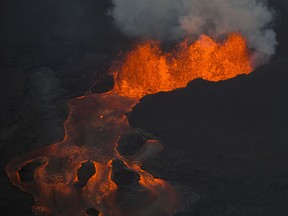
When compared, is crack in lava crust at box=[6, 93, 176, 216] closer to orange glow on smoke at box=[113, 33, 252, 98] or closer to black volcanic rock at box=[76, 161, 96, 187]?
black volcanic rock at box=[76, 161, 96, 187]

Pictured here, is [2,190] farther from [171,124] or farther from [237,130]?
[237,130]

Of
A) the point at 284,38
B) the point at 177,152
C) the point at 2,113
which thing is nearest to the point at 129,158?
the point at 177,152

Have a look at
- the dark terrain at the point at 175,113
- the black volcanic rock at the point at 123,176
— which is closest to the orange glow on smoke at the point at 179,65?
the dark terrain at the point at 175,113

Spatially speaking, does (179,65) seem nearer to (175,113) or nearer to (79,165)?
(175,113)

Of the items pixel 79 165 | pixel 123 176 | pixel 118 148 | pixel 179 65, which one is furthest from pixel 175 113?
pixel 79 165

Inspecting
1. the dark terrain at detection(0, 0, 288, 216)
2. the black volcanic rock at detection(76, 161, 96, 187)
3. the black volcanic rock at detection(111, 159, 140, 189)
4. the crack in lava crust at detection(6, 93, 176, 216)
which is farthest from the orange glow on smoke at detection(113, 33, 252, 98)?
the black volcanic rock at detection(76, 161, 96, 187)

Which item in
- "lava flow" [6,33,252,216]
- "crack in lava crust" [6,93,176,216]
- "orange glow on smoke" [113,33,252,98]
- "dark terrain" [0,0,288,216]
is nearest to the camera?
"crack in lava crust" [6,93,176,216]

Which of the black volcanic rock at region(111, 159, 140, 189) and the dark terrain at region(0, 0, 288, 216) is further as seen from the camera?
the black volcanic rock at region(111, 159, 140, 189)

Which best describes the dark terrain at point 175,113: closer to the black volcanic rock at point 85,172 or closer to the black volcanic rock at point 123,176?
the black volcanic rock at point 123,176
